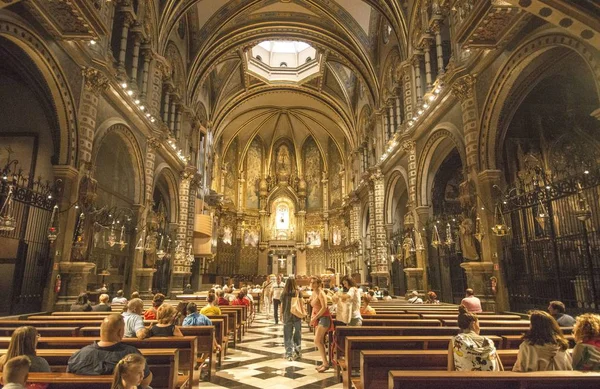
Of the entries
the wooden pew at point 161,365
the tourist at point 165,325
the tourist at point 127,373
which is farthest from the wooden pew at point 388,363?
the tourist at point 165,325

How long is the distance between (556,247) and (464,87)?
16.3ft

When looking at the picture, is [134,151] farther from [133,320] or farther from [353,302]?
[353,302]

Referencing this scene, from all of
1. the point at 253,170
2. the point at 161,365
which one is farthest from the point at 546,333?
the point at 253,170

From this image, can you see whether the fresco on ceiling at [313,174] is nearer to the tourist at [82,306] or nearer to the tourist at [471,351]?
the tourist at [82,306]

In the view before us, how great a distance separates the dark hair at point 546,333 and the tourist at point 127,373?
3.02 metres

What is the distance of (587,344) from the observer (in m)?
3.07

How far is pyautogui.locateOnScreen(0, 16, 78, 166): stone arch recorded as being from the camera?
829 cm

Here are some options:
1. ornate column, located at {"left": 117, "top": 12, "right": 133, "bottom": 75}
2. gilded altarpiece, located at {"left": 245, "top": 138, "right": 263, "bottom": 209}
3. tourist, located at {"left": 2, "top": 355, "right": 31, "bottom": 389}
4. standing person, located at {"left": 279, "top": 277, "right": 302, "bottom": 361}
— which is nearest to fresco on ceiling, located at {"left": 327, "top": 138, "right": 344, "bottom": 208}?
gilded altarpiece, located at {"left": 245, "top": 138, "right": 263, "bottom": 209}

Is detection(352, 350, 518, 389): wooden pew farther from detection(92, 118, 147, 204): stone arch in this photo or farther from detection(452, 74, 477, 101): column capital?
detection(92, 118, 147, 204): stone arch

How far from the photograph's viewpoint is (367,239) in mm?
25922

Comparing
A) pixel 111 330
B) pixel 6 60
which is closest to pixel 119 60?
pixel 6 60

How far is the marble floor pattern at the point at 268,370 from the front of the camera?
17.7 feet

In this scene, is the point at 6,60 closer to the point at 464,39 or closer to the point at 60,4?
the point at 60,4

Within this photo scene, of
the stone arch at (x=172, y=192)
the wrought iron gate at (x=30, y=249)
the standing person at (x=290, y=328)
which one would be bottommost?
the standing person at (x=290, y=328)
